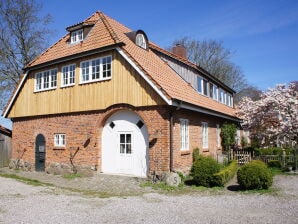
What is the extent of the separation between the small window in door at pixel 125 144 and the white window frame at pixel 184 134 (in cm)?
253

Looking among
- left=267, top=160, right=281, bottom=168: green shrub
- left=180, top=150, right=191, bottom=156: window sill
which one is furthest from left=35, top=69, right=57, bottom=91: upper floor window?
left=267, top=160, right=281, bottom=168: green shrub

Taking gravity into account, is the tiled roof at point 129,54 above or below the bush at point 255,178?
above

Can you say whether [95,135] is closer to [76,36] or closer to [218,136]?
[76,36]

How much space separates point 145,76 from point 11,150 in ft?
42.3

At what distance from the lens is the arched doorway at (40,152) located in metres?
18.3

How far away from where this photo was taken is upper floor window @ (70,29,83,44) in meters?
17.5

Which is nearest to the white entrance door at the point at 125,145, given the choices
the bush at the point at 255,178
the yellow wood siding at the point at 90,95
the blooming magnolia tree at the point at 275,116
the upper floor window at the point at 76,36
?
the yellow wood siding at the point at 90,95

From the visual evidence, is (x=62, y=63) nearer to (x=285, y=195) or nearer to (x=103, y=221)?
(x=103, y=221)

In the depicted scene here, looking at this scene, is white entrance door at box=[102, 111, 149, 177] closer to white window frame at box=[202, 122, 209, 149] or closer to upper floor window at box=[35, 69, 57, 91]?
upper floor window at box=[35, 69, 57, 91]

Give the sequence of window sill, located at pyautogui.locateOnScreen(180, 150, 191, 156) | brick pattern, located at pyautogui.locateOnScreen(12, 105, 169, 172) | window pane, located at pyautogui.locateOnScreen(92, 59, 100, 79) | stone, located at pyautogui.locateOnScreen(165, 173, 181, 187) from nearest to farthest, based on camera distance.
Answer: stone, located at pyautogui.locateOnScreen(165, 173, 181, 187) → brick pattern, located at pyautogui.locateOnScreen(12, 105, 169, 172) → window sill, located at pyautogui.locateOnScreen(180, 150, 191, 156) → window pane, located at pyautogui.locateOnScreen(92, 59, 100, 79)

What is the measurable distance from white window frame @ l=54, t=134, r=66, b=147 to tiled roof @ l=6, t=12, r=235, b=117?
14.3 ft

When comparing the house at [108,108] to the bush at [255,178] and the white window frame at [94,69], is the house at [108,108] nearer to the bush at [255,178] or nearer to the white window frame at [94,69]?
the white window frame at [94,69]

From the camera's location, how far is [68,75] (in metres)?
17.1

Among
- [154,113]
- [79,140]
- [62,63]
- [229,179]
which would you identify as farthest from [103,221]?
[62,63]
